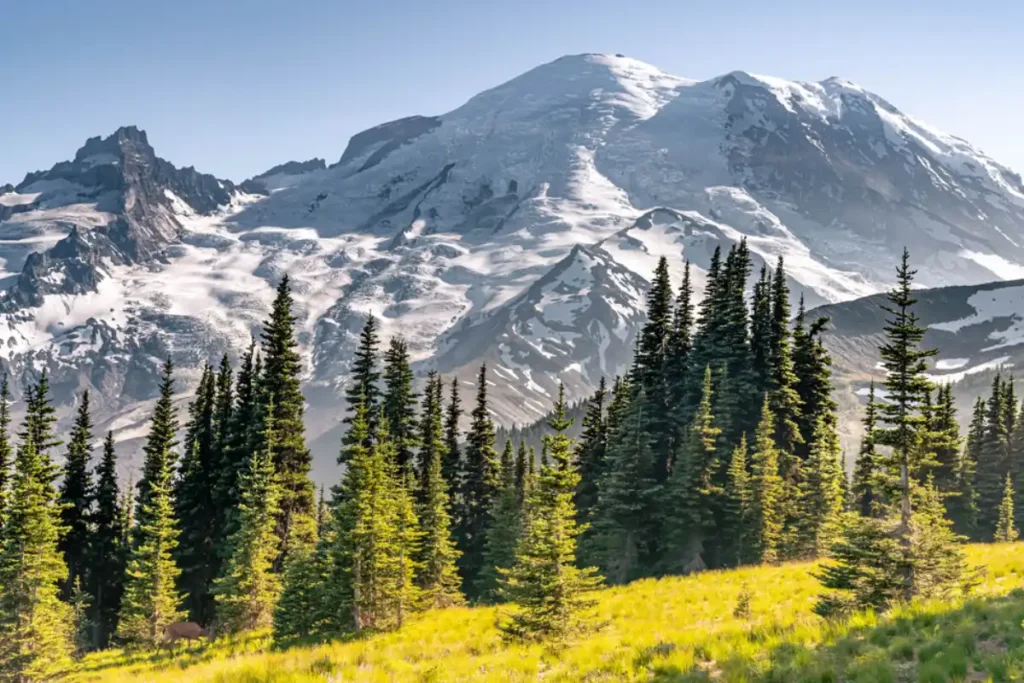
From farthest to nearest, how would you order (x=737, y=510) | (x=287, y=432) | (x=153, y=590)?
(x=287, y=432)
(x=737, y=510)
(x=153, y=590)

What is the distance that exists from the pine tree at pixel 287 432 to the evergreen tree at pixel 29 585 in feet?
41.3

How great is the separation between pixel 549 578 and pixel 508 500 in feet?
133

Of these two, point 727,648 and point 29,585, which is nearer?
point 727,648

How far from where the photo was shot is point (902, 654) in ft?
46.1

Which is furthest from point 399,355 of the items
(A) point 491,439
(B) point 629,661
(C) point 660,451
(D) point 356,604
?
(B) point 629,661

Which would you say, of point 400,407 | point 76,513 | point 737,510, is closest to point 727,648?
point 737,510

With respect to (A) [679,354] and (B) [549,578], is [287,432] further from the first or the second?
(B) [549,578]

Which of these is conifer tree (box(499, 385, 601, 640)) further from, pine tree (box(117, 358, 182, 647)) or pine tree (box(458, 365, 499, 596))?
pine tree (box(458, 365, 499, 596))

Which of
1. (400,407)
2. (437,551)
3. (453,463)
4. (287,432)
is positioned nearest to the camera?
(437,551)

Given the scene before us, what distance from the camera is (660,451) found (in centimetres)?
6284

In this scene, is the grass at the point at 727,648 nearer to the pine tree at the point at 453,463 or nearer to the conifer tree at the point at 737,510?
the conifer tree at the point at 737,510

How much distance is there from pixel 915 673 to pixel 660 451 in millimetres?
50112

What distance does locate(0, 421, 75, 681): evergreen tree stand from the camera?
39.6m

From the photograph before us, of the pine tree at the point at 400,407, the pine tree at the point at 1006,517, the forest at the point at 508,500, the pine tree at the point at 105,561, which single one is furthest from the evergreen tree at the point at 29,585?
the pine tree at the point at 1006,517
